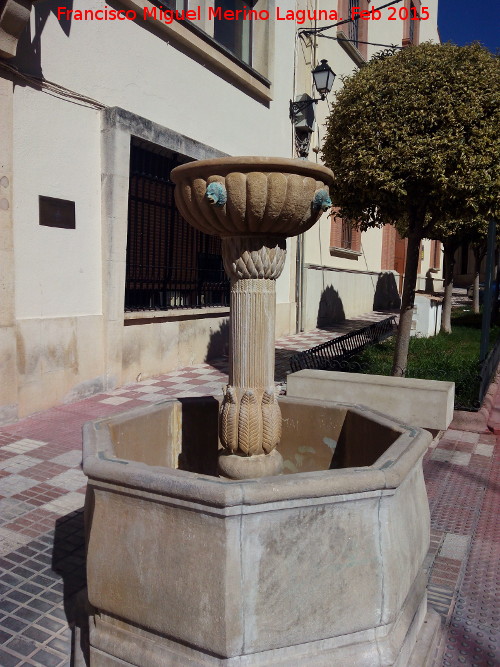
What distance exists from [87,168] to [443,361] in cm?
570

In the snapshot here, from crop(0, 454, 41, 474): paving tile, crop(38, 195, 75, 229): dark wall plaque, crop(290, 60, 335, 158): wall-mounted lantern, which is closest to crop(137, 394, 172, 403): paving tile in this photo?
crop(0, 454, 41, 474): paving tile

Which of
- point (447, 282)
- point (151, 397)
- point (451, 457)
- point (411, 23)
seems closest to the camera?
point (451, 457)

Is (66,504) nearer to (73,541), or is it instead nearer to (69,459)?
(73,541)

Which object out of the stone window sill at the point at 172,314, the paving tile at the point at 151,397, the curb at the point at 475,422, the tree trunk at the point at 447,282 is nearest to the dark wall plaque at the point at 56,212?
the stone window sill at the point at 172,314

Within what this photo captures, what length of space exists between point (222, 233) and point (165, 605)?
1875 millimetres

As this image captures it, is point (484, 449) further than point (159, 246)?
No

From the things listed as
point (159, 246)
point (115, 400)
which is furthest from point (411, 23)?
point (115, 400)

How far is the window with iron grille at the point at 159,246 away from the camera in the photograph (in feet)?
27.9

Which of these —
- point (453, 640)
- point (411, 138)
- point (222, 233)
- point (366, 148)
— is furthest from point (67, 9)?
point (453, 640)

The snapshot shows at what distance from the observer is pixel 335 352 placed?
8391mm

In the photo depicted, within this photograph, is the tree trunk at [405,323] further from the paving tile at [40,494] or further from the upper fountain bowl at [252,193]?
the paving tile at [40,494]

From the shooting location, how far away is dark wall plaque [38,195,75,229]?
6438mm

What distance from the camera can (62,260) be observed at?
22.2ft

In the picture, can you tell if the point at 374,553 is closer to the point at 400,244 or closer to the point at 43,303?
the point at 43,303
